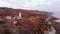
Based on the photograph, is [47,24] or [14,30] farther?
[47,24]

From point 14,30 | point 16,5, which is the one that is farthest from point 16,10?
point 14,30

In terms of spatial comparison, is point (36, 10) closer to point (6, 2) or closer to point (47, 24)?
point (47, 24)

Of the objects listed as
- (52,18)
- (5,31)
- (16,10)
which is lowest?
Answer: (5,31)

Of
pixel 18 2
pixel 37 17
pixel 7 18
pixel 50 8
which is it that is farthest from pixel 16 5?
pixel 50 8

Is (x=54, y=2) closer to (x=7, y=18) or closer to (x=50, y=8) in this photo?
(x=50, y=8)

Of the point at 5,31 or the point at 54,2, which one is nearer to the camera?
the point at 5,31

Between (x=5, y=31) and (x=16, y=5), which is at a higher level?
(x=16, y=5)
